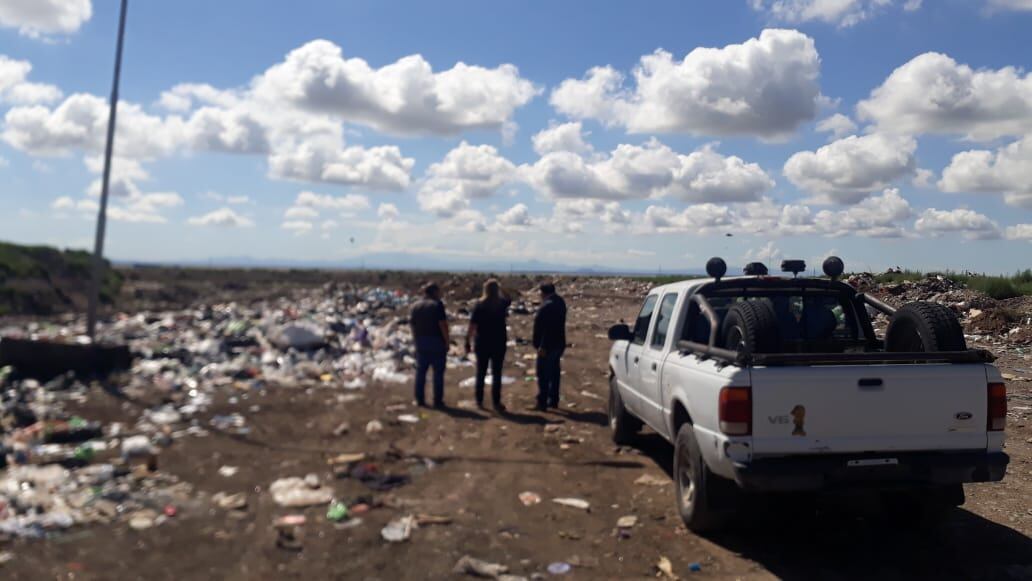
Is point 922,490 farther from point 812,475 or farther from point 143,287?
point 143,287

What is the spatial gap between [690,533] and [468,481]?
219 centimetres

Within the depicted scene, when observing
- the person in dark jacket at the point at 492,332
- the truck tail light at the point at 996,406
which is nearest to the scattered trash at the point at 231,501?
the person in dark jacket at the point at 492,332

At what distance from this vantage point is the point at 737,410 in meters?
4.50

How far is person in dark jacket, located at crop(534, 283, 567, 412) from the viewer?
33.0 ft

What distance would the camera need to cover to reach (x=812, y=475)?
14.8 feet

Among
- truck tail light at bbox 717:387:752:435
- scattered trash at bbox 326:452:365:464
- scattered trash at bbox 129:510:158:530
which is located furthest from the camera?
scattered trash at bbox 326:452:365:464

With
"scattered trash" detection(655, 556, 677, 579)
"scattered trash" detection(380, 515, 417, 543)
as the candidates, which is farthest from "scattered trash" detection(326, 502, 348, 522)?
"scattered trash" detection(655, 556, 677, 579)

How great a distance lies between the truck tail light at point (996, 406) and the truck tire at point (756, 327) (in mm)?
1275

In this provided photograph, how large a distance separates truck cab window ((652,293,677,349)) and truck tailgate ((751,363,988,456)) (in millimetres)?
1969

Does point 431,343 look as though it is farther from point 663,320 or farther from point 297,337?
point 297,337

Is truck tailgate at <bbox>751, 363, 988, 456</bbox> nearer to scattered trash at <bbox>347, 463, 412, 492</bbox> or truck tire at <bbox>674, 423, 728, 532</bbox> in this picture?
truck tire at <bbox>674, 423, 728, 532</bbox>

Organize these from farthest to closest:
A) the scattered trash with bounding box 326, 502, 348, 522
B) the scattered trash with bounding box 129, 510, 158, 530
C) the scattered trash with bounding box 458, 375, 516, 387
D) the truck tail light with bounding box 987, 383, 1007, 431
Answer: the scattered trash with bounding box 458, 375, 516, 387
the scattered trash with bounding box 326, 502, 348, 522
the scattered trash with bounding box 129, 510, 158, 530
the truck tail light with bounding box 987, 383, 1007, 431

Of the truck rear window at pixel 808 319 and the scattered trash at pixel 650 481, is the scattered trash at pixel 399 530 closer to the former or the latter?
the scattered trash at pixel 650 481

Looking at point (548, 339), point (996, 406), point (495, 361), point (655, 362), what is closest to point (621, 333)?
point (655, 362)
